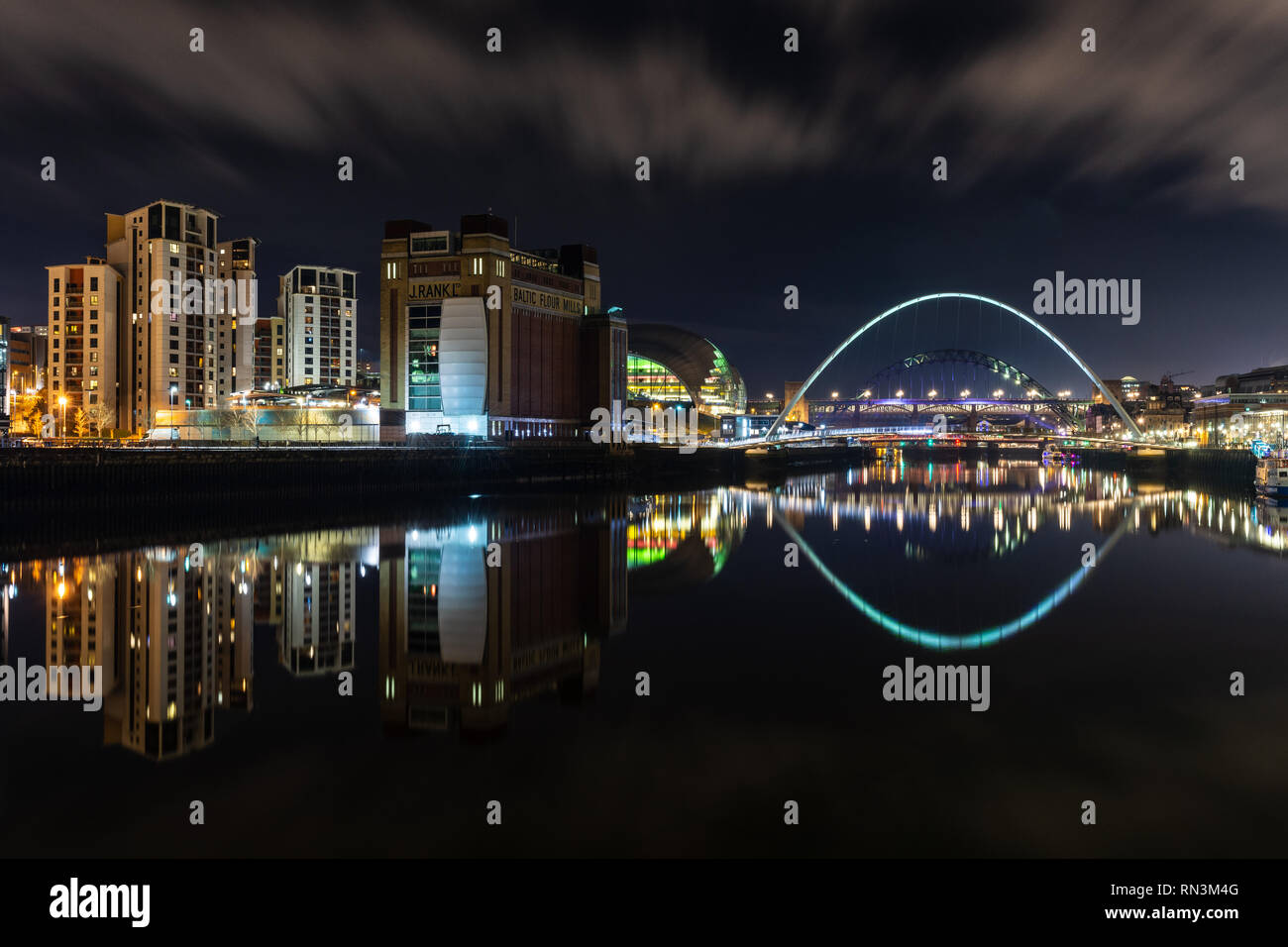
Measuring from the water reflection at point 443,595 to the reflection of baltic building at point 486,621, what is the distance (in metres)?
0.05

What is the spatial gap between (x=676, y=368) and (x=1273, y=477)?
273 feet

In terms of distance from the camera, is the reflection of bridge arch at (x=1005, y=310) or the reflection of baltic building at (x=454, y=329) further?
the reflection of bridge arch at (x=1005, y=310)

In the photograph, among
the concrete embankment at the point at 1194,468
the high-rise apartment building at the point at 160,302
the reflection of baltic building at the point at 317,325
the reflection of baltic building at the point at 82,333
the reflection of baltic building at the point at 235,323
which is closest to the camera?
the concrete embankment at the point at 1194,468

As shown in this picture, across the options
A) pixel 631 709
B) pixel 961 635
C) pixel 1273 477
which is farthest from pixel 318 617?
pixel 1273 477

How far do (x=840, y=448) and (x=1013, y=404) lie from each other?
83.1 feet

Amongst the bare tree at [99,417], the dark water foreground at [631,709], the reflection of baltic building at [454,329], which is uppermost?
the reflection of baltic building at [454,329]

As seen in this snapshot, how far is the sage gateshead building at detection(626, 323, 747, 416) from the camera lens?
412 feet

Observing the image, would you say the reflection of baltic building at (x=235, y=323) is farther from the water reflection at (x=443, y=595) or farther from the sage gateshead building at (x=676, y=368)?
the water reflection at (x=443, y=595)

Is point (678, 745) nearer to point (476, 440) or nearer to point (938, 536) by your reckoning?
point (938, 536)

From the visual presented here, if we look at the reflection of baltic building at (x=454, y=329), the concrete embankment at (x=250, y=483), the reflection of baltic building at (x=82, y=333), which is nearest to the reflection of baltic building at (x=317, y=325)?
the reflection of baltic building at (x=82, y=333)

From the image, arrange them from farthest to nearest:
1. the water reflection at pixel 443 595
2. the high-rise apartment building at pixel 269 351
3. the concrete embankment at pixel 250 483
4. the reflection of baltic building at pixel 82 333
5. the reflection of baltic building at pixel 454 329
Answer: the high-rise apartment building at pixel 269 351
the reflection of baltic building at pixel 82 333
the reflection of baltic building at pixel 454 329
the concrete embankment at pixel 250 483
the water reflection at pixel 443 595

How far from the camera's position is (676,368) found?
125 m

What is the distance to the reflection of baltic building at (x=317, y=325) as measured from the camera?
4870 inches

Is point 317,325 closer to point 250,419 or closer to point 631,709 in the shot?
point 250,419
